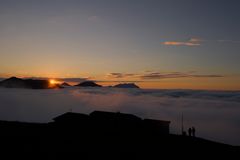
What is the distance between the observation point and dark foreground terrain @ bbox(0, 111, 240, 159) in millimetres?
28938

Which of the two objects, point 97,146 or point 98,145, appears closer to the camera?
point 97,146

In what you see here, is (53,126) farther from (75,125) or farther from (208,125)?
(208,125)

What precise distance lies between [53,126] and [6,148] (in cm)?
1476

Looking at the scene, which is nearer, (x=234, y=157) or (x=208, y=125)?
(x=234, y=157)

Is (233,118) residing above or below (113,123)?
below

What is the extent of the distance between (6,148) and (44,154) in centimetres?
623

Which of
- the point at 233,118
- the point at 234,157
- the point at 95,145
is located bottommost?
the point at 233,118

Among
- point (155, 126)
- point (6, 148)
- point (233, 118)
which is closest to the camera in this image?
point (6, 148)

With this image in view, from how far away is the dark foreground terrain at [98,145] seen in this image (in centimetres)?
2894

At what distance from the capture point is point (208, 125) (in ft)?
486

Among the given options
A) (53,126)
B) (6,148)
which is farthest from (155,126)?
(6,148)

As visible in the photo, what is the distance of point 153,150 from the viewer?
107 ft

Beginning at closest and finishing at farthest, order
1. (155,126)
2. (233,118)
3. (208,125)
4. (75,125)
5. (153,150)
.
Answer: (153,150), (75,125), (155,126), (208,125), (233,118)

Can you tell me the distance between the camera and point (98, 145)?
33281 millimetres
